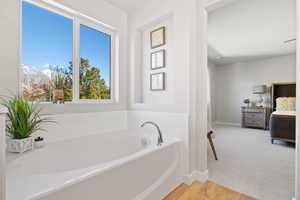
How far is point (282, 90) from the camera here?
5207 millimetres

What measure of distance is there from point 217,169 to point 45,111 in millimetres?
2516

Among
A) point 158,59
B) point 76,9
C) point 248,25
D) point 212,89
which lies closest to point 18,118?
point 76,9

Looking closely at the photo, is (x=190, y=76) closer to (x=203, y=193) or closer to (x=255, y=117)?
(x=203, y=193)

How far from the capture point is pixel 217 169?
2219mm

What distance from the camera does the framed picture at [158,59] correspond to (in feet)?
7.97

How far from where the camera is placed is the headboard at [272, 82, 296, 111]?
5.05m

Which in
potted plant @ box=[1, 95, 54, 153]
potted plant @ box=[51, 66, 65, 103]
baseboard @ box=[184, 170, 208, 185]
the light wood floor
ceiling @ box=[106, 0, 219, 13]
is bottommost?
the light wood floor

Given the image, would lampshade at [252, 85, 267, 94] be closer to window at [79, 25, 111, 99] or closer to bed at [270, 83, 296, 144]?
bed at [270, 83, 296, 144]

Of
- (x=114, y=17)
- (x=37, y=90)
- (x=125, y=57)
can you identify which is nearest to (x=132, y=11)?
(x=114, y=17)

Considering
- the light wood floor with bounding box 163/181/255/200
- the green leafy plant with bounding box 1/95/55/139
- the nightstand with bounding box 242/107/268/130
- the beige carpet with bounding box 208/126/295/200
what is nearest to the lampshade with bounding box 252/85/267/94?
the nightstand with bounding box 242/107/268/130

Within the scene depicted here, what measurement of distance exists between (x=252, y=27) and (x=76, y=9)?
350cm

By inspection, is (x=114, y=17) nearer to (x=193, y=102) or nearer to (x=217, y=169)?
(x=193, y=102)

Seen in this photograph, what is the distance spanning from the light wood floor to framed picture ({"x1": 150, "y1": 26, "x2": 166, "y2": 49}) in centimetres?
213

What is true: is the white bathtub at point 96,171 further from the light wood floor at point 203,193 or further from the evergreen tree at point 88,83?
the evergreen tree at point 88,83
